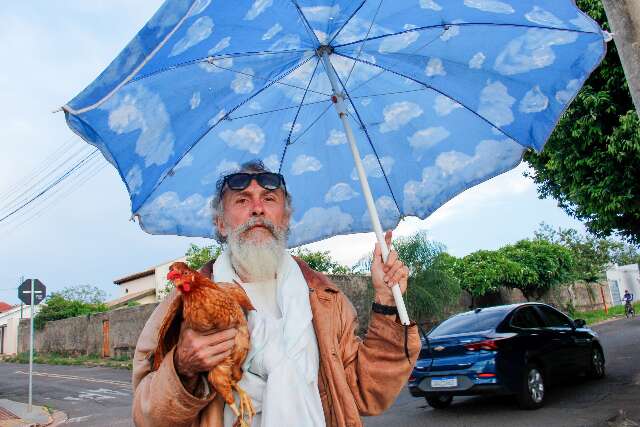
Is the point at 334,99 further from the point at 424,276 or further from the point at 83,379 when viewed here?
the point at 83,379

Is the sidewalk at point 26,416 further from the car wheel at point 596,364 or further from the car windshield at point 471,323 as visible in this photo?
the car wheel at point 596,364

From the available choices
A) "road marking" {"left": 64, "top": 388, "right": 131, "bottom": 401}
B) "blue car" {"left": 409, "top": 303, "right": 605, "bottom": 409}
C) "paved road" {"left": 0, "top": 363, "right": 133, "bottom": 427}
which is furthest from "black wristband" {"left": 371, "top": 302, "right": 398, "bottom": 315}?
"road marking" {"left": 64, "top": 388, "right": 131, "bottom": 401}

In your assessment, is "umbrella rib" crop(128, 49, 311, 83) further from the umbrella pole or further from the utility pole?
Result: the utility pole

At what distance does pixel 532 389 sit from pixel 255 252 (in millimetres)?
6542

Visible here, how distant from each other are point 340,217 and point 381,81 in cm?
82

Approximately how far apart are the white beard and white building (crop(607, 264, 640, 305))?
4938 centimetres

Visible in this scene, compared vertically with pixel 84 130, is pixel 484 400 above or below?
below

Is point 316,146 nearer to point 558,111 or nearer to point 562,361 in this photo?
point 558,111

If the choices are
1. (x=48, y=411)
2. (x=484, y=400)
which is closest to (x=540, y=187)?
(x=484, y=400)

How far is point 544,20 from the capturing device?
7.31 feet

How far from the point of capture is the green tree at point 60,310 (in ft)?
104

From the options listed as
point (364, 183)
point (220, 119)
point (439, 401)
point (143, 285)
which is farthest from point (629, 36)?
point (143, 285)

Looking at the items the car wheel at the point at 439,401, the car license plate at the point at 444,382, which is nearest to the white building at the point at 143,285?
the car wheel at the point at 439,401

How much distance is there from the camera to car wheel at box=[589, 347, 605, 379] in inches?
354
